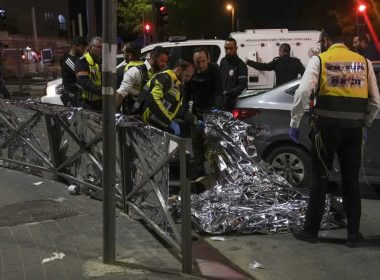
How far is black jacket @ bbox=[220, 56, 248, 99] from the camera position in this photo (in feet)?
29.5

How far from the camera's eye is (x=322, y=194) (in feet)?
17.1

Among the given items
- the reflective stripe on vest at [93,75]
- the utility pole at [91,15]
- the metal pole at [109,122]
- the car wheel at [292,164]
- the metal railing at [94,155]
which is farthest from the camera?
the utility pole at [91,15]

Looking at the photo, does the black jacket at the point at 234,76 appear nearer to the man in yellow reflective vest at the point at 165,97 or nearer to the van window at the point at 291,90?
the van window at the point at 291,90

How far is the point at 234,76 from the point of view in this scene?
30.0 ft

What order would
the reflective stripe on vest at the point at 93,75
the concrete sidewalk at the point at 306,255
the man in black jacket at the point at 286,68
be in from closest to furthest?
the concrete sidewalk at the point at 306,255 → the reflective stripe on vest at the point at 93,75 → the man in black jacket at the point at 286,68

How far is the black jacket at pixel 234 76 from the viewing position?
8984 mm

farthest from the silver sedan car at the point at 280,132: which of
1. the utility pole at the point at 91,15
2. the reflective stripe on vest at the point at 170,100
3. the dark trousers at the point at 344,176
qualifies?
the utility pole at the point at 91,15

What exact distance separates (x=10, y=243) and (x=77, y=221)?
2.69 ft

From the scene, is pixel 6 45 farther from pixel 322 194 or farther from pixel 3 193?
pixel 322 194

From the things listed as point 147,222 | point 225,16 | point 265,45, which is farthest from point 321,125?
→ point 225,16

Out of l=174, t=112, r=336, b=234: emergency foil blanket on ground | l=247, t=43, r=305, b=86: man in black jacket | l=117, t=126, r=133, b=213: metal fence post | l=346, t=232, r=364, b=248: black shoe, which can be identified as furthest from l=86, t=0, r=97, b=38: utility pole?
l=346, t=232, r=364, b=248: black shoe

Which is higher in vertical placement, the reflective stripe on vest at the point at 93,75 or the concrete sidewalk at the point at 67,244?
the reflective stripe on vest at the point at 93,75

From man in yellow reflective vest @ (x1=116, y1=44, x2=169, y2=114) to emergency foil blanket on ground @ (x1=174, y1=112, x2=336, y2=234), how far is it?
0.95 meters

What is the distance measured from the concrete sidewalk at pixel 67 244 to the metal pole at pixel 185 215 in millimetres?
108
